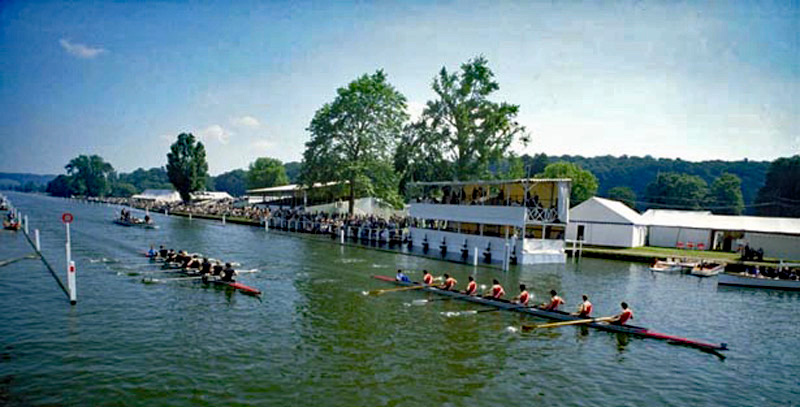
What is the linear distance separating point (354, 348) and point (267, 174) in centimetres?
11585

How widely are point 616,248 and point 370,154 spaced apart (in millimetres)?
29889

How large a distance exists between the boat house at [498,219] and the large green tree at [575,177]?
4119cm

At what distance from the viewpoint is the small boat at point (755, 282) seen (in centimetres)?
2950

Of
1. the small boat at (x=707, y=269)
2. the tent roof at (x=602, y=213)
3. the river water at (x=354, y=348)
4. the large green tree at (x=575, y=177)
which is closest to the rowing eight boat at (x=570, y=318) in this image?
the river water at (x=354, y=348)

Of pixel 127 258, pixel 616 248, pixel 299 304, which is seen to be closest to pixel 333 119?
pixel 127 258

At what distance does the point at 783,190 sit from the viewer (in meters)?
89.8

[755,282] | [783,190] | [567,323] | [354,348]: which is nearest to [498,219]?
[755,282]

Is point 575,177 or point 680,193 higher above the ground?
point 680,193

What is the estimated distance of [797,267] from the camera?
113ft

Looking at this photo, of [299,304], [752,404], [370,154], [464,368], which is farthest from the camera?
[370,154]

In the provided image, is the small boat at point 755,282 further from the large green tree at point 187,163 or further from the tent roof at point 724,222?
the large green tree at point 187,163

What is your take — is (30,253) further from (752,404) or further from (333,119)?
(752,404)

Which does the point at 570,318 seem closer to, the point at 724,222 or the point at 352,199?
the point at 724,222

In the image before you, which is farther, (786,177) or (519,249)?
(786,177)
